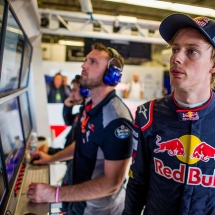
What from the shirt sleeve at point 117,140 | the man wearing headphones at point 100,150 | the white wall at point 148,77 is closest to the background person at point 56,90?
the white wall at point 148,77

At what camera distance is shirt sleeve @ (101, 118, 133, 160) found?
48.4 inches

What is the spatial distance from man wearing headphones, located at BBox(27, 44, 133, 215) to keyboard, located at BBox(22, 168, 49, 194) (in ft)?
0.43

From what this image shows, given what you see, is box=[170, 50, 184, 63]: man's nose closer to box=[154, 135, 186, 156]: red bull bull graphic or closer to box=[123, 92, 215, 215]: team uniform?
box=[123, 92, 215, 215]: team uniform

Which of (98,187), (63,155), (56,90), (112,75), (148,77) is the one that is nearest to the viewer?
(98,187)

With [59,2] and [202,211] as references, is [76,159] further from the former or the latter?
[59,2]

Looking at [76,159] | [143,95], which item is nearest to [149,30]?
[143,95]

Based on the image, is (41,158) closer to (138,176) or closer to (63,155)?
(63,155)

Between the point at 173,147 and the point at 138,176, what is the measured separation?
0.93 feet

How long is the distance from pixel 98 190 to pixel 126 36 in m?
3.61

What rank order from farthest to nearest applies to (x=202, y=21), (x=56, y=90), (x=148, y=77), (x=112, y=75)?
(x=148, y=77)
(x=56, y=90)
(x=112, y=75)
(x=202, y=21)

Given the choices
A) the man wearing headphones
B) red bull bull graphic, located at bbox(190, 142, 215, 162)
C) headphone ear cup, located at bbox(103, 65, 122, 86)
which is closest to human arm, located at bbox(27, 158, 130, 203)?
the man wearing headphones

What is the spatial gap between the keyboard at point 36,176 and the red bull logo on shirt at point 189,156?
2.76ft

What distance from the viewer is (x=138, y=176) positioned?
3.79ft

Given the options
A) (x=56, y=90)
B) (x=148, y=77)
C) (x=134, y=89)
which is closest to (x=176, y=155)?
(x=56, y=90)
